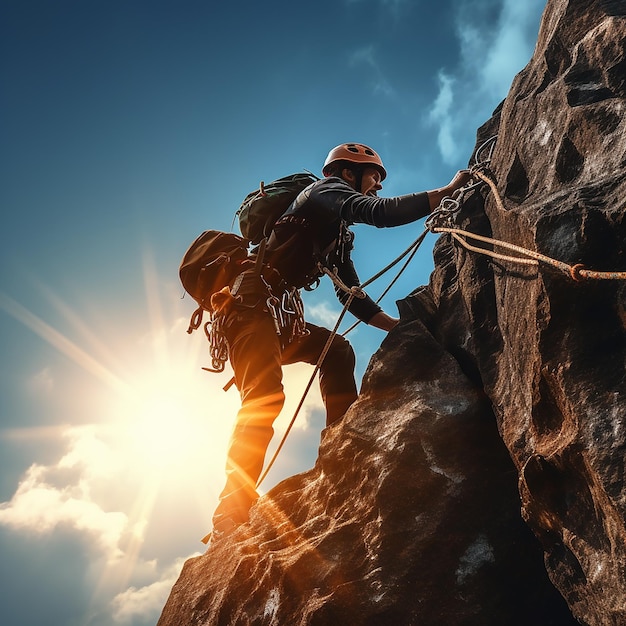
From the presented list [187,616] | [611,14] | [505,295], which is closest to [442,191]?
[505,295]

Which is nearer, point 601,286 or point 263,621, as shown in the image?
point 601,286

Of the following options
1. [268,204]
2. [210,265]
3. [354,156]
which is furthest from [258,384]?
[354,156]

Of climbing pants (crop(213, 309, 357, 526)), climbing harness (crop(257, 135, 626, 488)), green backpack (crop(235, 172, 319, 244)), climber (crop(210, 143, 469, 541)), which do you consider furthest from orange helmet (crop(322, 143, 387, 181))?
climbing pants (crop(213, 309, 357, 526))

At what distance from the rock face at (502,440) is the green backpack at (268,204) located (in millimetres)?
2083

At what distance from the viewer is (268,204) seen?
5.76 m

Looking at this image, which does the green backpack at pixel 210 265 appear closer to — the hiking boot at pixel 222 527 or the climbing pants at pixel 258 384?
the climbing pants at pixel 258 384

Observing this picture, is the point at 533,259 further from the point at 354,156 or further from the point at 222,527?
the point at 354,156

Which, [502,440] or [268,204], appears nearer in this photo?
[502,440]

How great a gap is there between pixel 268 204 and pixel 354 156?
1.24 m

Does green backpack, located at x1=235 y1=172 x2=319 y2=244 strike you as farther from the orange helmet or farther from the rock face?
the rock face

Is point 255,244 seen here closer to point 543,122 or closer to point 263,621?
point 543,122

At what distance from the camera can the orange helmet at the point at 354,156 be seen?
6.15 meters

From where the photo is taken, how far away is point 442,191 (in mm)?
3988

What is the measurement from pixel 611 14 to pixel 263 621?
440cm
